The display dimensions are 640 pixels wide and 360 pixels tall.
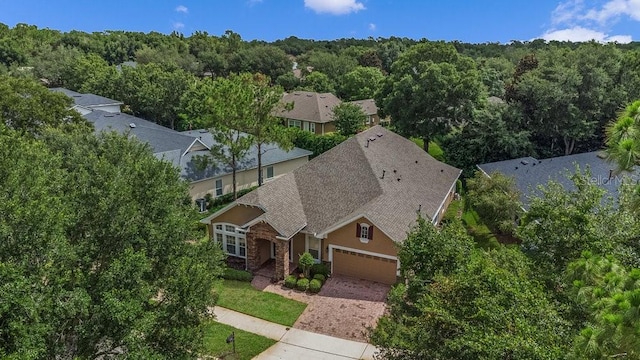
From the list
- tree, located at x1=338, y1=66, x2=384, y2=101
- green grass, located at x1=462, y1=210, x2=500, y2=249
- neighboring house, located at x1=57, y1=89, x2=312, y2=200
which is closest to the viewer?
green grass, located at x1=462, y1=210, x2=500, y2=249

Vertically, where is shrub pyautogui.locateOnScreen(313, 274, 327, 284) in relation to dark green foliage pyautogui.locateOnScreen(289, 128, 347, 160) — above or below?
below

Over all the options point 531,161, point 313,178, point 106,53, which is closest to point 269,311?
point 313,178

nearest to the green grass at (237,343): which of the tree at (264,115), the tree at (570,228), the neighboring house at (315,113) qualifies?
the tree at (570,228)

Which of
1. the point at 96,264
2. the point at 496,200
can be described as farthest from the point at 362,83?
the point at 96,264

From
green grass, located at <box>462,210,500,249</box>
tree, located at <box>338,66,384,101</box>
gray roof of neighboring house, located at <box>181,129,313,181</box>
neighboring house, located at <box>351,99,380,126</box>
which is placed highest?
tree, located at <box>338,66,384,101</box>

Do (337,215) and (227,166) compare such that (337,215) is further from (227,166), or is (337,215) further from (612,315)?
(612,315)

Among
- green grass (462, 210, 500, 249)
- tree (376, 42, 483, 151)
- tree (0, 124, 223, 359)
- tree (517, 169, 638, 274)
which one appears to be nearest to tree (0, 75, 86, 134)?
tree (0, 124, 223, 359)

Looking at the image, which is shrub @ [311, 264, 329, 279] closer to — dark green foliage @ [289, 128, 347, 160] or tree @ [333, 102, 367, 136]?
dark green foliage @ [289, 128, 347, 160]
